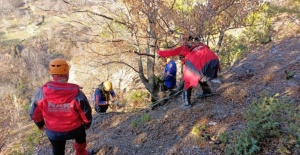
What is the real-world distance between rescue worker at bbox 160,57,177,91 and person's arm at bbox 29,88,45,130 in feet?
12.8

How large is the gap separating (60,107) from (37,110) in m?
0.38

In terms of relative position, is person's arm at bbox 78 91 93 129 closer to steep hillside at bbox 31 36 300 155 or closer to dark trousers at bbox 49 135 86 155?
dark trousers at bbox 49 135 86 155

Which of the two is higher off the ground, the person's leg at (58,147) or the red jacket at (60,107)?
the red jacket at (60,107)

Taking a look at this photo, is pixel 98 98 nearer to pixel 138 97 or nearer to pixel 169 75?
pixel 169 75

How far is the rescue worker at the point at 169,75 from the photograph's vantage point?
6871mm

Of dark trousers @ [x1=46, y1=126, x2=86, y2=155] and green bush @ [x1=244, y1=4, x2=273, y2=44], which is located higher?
green bush @ [x1=244, y1=4, x2=273, y2=44]

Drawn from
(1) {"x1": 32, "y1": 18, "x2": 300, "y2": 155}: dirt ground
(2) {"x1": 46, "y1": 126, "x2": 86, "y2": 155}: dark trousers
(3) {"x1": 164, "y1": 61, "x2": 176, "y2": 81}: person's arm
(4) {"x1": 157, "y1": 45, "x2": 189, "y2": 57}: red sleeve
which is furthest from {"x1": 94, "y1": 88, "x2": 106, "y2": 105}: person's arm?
(2) {"x1": 46, "y1": 126, "x2": 86, "y2": 155}: dark trousers

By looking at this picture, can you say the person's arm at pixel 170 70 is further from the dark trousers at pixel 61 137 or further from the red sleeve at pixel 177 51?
the dark trousers at pixel 61 137

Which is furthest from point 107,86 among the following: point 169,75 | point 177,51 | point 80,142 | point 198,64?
point 80,142

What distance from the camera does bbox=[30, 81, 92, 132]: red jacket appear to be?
3.24m

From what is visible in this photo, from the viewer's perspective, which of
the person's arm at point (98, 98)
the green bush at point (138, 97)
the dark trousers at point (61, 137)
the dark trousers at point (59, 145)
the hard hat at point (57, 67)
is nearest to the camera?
the hard hat at point (57, 67)

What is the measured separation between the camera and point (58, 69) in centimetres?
Result: 324

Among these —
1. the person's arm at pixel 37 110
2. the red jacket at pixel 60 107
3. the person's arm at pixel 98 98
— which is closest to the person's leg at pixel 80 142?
the red jacket at pixel 60 107

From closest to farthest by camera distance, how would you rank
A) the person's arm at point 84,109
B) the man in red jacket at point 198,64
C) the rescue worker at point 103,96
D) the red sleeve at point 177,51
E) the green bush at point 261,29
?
1. the person's arm at point 84,109
2. the man in red jacket at point 198,64
3. the red sleeve at point 177,51
4. the rescue worker at point 103,96
5. the green bush at point 261,29
